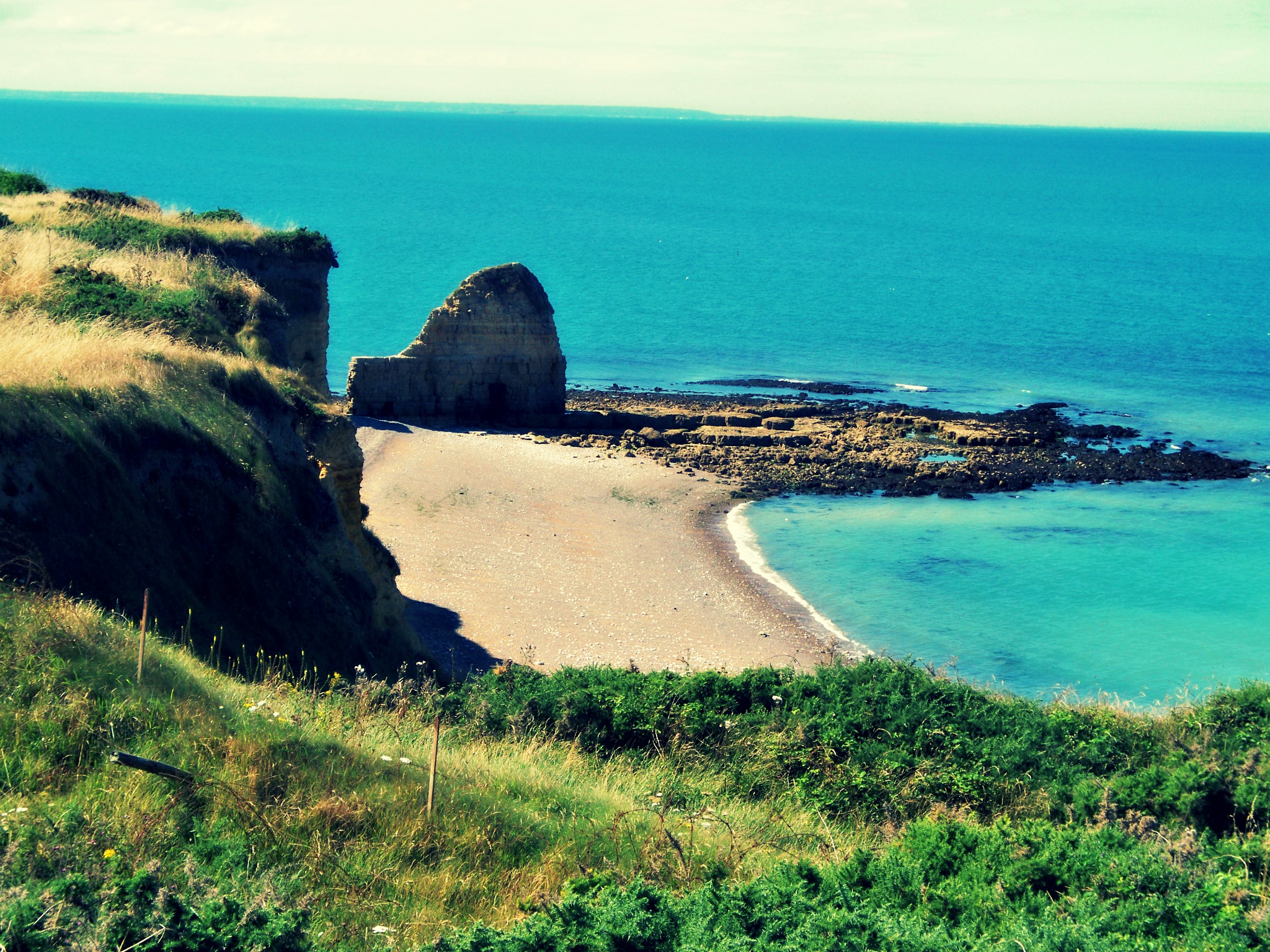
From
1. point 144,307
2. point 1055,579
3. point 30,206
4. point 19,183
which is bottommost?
point 1055,579

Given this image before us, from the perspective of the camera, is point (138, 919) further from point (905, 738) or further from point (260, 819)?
point (905, 738)

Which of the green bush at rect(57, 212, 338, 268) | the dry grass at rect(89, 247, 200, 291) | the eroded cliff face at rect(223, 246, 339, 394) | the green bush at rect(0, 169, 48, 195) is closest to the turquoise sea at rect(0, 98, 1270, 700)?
the eroded cliff face at rect(223, 246, 339, 394)

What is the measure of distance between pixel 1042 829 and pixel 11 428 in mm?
10992

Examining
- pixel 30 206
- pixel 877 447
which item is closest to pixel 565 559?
pixel 30 206

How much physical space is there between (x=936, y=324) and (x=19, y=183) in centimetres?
6146

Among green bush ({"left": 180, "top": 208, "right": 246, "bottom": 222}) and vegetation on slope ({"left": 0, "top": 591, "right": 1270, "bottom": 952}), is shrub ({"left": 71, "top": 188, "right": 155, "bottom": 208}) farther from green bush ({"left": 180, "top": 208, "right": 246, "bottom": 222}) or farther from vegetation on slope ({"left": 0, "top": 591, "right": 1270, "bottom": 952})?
vegetation on slope ({"left": 0, "top": 591, "right": 1270, "bottom": 952})

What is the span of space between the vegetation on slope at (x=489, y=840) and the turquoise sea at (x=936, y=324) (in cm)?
1593

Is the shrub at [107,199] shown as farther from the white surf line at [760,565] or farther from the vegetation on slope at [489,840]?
the vegetation on slope at [489,840]

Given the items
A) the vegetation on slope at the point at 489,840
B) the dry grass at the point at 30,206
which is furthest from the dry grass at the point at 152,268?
the vegetation on slope at the point at 489,840

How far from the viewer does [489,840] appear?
7.59m

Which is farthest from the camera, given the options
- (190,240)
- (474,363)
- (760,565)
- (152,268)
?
(474,363)

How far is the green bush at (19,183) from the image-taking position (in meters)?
29.1

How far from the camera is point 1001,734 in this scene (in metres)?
13.4

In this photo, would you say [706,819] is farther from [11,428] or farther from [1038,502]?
[1038,502]
